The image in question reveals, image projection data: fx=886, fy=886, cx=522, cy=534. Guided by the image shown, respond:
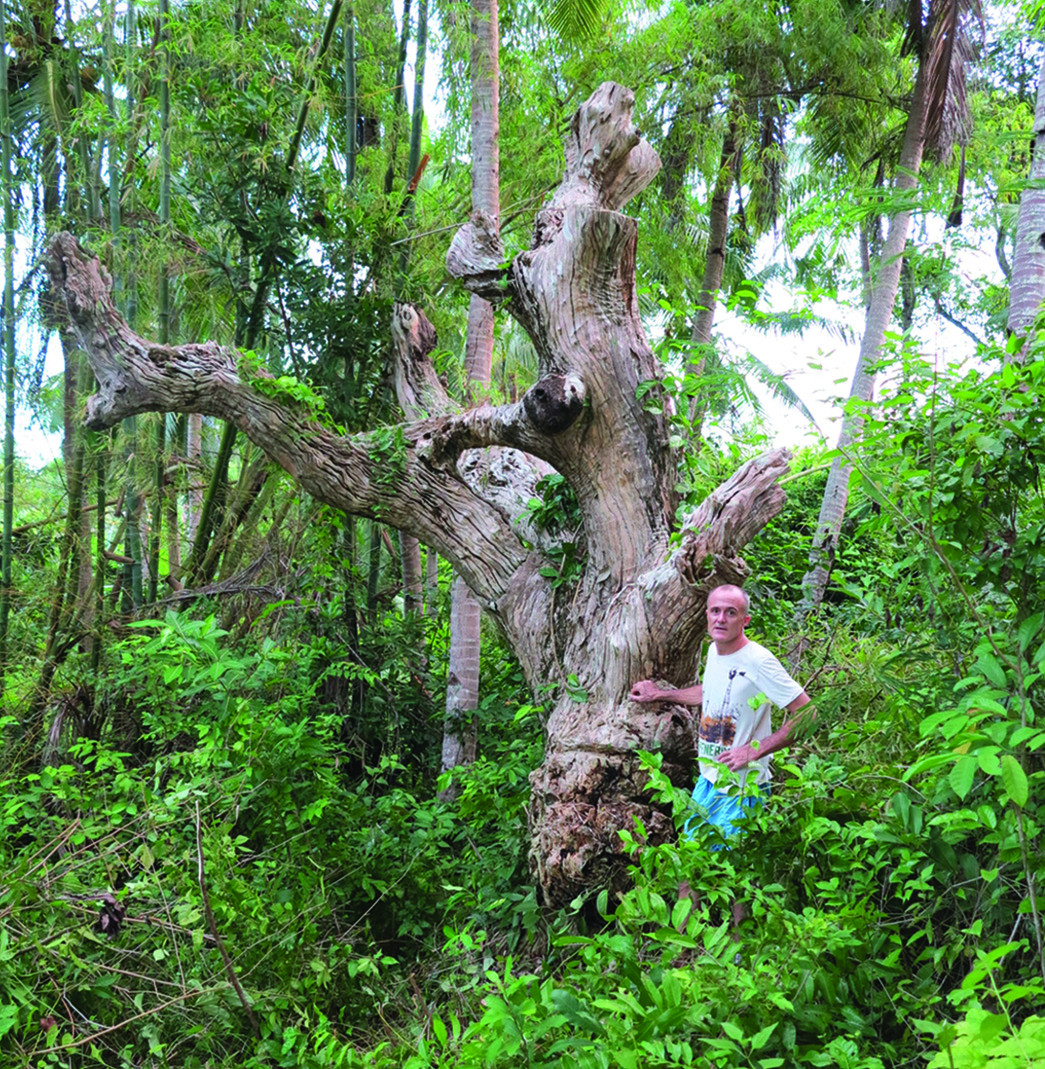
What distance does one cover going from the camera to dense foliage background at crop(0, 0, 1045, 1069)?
246cm

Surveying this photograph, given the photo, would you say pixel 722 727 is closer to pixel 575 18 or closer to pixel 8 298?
pixel 8 298

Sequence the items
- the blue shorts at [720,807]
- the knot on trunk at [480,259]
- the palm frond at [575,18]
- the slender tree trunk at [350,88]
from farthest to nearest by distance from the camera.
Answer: the palm frond at [575,18] < the slender tree trunk at [350,88] < the knot on trunk at [480,259] < the blue shorts at [720,807]

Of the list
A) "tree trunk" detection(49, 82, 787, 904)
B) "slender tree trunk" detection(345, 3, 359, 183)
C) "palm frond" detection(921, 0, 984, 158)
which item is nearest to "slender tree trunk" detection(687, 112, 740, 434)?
"palm frond" detection(921, 0, 984, 158)

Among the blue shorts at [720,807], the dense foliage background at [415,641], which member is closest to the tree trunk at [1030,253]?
the dense foliage background at [415,641]

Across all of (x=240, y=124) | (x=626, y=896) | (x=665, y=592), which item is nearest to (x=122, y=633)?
(x=240, y=124)

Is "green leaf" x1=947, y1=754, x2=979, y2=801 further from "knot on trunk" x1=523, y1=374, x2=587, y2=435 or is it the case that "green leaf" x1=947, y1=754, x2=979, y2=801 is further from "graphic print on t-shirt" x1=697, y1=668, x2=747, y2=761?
"knot on trunk" x1=523, y1=374, x2=587, y2=435

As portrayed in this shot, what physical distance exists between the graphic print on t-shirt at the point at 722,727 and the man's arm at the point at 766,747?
0.09 metres

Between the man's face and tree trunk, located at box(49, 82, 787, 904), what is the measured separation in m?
0.19

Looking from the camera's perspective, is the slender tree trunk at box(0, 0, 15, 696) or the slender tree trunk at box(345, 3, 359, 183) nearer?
the slender tree trunk at box(0, 0, 15, 696)

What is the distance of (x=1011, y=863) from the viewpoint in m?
2.50

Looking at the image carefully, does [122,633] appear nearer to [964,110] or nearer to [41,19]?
[41,19]

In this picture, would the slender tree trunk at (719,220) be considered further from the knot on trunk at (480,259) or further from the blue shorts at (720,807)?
the blue shorts at (720,807)

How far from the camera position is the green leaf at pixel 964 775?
1.78 meters

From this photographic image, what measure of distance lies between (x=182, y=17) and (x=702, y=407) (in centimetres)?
442
